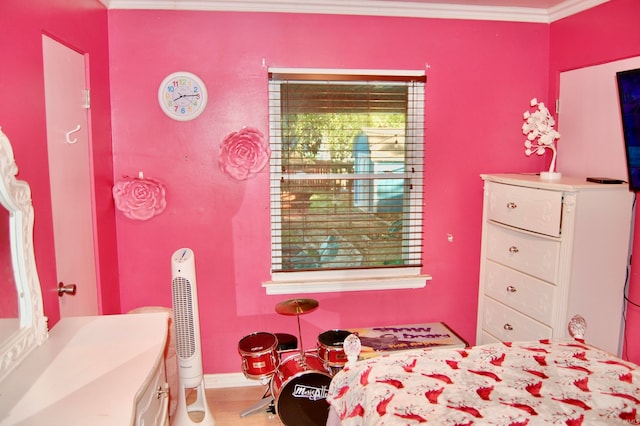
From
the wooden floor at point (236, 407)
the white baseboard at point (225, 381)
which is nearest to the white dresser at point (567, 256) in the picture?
the wooden floor at point (236, 407)

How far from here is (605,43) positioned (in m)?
2.97

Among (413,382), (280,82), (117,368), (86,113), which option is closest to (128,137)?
(86,113)

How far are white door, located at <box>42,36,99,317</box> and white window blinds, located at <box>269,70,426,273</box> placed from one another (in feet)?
3.65

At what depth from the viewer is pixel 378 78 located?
10.9 feet

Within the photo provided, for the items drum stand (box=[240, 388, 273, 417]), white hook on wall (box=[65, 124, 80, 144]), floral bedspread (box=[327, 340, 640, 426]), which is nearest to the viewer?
floral bedspread (box=[327, 340, 640, 426])

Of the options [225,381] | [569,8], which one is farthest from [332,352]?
[569,8]

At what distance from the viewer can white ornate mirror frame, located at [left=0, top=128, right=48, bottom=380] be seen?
5.05ft

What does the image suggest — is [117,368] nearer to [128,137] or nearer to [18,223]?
[18,223]

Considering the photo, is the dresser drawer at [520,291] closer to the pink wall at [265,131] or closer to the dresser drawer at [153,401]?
the pink wall at [265,131]

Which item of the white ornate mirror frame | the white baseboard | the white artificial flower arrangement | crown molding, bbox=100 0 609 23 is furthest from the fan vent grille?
the white artificial flower arrangement

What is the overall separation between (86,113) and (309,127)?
4.36 feet

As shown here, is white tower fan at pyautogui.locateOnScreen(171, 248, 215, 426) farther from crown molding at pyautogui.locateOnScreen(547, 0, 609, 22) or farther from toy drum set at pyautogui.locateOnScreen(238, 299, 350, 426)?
crown molding at pyautogui.locateOnScreen(547, 0, 609, 22)

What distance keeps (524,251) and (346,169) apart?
122 centimetres

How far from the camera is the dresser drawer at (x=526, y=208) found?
2.72m
